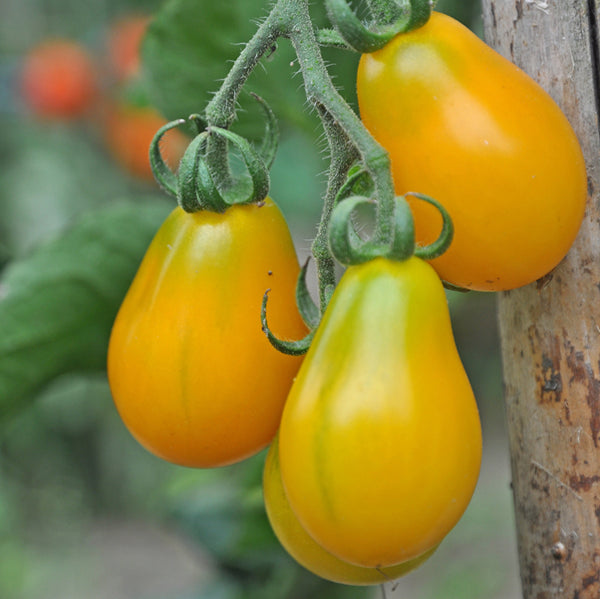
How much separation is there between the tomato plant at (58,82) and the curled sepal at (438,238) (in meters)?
2.15

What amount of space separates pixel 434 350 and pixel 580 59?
0.30 metres

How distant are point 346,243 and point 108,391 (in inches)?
81.6

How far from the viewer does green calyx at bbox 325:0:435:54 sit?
60 cm

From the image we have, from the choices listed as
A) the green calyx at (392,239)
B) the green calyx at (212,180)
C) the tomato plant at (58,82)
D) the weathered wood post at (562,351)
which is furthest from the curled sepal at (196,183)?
the tomato plant at (58,82)

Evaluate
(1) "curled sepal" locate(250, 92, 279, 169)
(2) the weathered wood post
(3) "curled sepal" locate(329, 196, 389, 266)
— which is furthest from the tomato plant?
(3) "curled sepal" locate(329, 196, 389, 266)

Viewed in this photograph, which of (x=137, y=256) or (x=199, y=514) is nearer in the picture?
(x=137, y=256)

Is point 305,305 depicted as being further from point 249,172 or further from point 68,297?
point 68,297

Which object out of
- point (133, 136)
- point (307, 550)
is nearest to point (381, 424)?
point (307, 550)

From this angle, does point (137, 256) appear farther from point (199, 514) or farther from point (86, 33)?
point (86, 33)

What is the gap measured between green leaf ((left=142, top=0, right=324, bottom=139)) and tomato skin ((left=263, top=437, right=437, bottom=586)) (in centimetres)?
50

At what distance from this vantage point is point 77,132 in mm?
3000

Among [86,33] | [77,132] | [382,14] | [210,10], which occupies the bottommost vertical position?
[77,132]

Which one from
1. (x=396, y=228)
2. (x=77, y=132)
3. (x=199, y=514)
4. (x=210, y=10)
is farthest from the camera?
(x=77, y=132)

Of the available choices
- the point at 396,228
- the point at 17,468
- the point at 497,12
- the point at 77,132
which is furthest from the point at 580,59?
the point at 17,468
